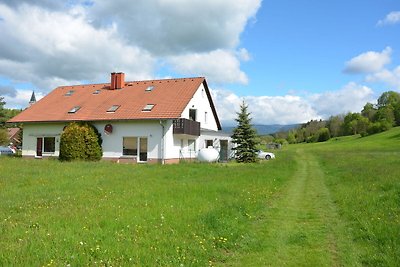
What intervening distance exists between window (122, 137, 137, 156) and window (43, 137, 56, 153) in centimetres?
717

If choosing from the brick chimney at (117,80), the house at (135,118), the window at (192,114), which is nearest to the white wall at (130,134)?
the house at (135,118)

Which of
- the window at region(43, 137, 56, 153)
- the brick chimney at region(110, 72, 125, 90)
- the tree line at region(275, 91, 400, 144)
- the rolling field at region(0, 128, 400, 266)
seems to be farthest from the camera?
the tree line at region(275, 91, 400, 144)

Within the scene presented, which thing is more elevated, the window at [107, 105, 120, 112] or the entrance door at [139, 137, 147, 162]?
the window at [107, 105, 120, 112]

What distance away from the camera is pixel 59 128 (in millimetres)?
33312

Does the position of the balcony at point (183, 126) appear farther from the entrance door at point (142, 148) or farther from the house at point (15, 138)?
the house at point (15, 138)

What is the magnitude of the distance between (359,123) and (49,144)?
93182 mm

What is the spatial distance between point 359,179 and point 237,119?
56.3 ft

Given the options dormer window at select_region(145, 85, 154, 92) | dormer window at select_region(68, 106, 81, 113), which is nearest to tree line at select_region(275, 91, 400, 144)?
dormer window at select_region(145, 85, 154, 92)

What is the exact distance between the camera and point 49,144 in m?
33.9

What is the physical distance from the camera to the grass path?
6184mm

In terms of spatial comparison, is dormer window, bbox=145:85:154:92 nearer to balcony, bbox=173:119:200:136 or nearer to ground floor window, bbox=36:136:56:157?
balcony, bbox=173:119:200:136

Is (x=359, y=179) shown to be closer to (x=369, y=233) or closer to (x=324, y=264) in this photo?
(x=369, y=233)

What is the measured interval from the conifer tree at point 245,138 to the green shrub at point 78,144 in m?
11.5

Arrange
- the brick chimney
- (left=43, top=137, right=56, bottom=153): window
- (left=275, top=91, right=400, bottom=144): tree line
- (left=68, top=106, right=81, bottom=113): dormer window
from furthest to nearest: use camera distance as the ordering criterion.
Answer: (left=275, top=91, right=400, bottom=144): tree line < the brick chimney < (left=43, top=137, right=56, bottom=153): window < (left=68, top=106, right=81, bottom=113): dormer window
